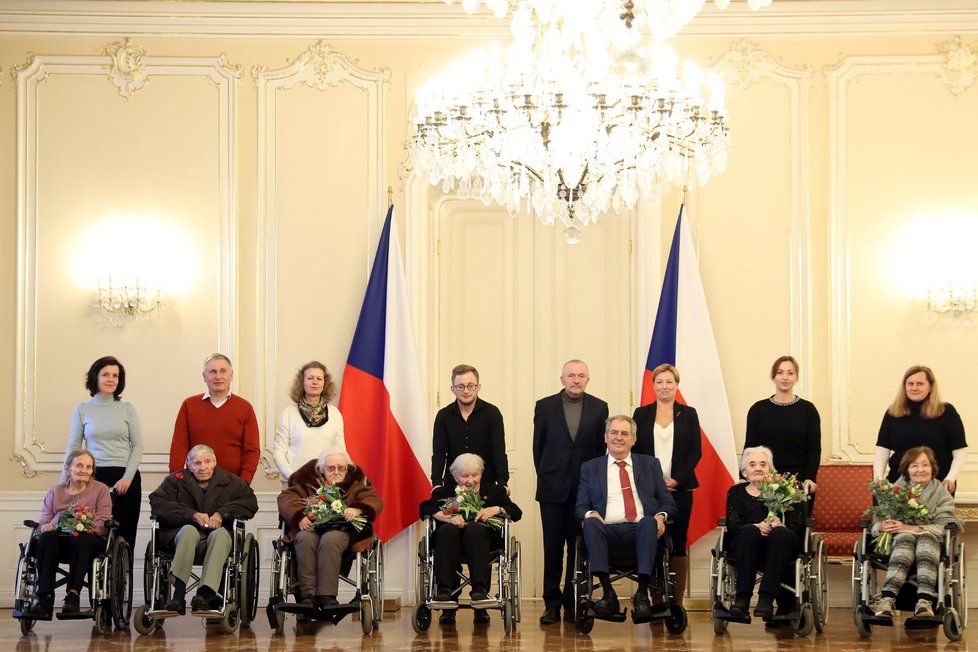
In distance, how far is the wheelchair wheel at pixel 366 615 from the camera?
21.3ft

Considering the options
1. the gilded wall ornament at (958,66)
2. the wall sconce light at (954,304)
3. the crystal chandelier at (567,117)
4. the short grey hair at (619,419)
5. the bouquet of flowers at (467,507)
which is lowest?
the bouquet of flowers at (467,507)

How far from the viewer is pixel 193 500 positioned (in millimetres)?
6758

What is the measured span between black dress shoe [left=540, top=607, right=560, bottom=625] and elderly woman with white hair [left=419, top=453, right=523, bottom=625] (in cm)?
31

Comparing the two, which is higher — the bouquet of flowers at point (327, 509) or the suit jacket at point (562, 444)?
the suit jacket at point (562, 444)

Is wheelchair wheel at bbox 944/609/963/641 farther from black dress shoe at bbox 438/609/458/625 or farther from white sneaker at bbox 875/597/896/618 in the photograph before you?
black dress shoe at bbox 438/609/458/625

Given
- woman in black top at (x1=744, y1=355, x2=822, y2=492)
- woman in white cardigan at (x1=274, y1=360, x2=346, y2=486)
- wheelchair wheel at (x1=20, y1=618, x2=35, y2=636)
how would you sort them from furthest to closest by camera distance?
woman in white cardigan at (x1=274, y1=360, x2=346, y2=486), woman in black top at (x1=744, y1=355, x2=822, y2=492), wheelchair wheel at (x1=20, y1=618, x2=35, y2=636)

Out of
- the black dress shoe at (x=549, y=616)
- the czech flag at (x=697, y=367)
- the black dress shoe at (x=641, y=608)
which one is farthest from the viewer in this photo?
the czech flag at (x=697, y=367)

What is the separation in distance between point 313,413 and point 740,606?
2.59 metres

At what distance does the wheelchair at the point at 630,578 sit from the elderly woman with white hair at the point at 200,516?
179cm

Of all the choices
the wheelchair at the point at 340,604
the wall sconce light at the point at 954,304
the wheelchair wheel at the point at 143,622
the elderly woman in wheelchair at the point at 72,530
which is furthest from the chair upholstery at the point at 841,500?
the elderly woman in wheelchair at the point at 72,530

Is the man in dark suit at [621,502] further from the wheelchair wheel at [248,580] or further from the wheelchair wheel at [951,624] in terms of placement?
the wheelchair wheel at [248,580]

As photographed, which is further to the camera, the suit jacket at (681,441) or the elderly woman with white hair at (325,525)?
the suit jacket at (681,441)

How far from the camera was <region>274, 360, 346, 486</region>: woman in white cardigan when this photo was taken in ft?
23.6

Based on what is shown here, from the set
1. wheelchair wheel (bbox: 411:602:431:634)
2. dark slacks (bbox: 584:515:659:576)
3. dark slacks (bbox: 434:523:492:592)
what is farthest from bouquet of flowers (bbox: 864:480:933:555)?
wheelchair wheel (bbox: 411:602:431:634)
